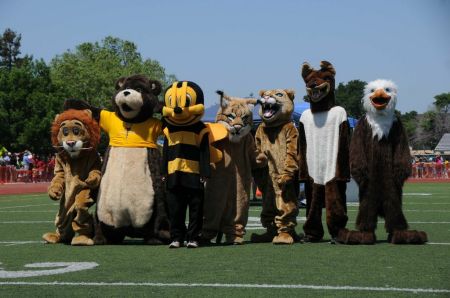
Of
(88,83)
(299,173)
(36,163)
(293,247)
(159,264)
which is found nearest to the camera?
(159,264)

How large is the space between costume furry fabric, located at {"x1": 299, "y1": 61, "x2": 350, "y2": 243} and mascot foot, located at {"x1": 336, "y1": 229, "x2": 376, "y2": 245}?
16 cm

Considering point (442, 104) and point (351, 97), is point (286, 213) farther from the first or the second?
point (442, 104)

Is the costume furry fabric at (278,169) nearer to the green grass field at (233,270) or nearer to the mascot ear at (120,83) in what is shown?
the green grass field at (233,270)

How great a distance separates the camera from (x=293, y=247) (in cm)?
874

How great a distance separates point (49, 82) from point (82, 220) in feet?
156

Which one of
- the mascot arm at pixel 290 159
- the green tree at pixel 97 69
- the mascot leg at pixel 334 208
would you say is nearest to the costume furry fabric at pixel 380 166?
the mascot leg at pixel 334 208

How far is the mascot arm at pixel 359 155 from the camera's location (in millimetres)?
9039

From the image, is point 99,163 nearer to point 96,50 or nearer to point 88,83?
point 88,83

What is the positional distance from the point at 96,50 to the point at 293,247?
197ft

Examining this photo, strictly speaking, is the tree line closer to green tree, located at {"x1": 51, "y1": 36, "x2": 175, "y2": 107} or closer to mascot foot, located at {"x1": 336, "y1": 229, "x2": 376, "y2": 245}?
green tree, located at {"x1": 51, "y1": 36, "x2": 175, "y2": 107}

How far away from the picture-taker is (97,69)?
62219 mm

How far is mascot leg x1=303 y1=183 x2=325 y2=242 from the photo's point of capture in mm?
9242

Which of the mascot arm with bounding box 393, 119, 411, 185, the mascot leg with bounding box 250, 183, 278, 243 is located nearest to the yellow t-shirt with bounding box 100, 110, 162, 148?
the mascot leg with bounding box 250, 183, 278, 243

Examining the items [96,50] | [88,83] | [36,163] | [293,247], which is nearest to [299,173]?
[293,247]
